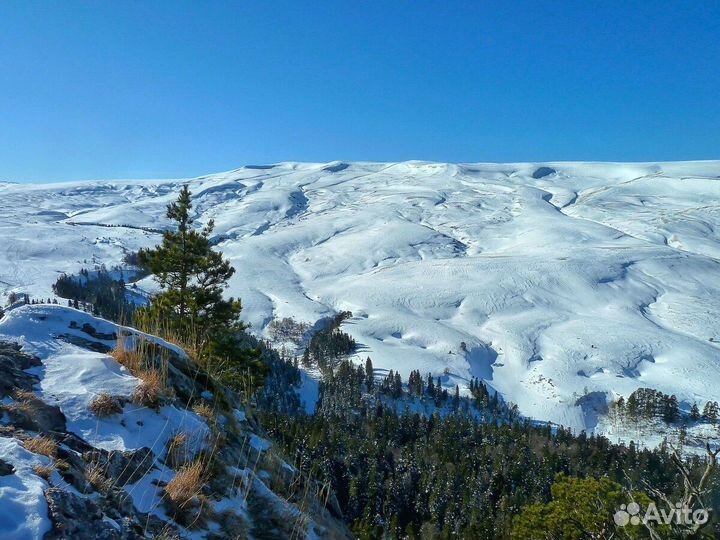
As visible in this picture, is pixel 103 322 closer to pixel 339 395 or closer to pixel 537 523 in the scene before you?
pixel 537 523

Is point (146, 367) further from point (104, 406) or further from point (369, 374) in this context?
point (369, 374)

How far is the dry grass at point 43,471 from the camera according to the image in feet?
10.3

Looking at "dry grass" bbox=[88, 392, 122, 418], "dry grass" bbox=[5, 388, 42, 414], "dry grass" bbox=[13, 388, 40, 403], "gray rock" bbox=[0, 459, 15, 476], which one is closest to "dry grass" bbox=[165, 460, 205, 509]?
"dry grass" bbox=[88, 392, 122, 418]

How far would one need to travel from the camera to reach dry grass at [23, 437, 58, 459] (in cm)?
342

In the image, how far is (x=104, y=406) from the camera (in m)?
4.41

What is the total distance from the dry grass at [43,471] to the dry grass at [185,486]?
0.97 metres

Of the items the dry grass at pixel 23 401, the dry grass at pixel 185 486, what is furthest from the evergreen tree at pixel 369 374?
the dry grass at pixel 23 401

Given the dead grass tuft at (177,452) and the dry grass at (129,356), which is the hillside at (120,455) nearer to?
the dead grass tuft at (177,452)

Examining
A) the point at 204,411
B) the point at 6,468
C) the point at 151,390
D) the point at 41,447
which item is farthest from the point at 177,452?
the point at 6,468

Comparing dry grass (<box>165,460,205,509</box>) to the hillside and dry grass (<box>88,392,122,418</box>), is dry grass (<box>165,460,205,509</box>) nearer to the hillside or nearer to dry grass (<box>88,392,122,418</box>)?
the hillside

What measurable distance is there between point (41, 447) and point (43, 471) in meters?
0.37

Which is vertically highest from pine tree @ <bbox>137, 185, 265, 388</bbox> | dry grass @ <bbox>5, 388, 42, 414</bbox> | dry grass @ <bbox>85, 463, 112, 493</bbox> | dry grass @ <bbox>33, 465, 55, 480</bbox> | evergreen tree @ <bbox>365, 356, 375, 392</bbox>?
dry grass @ <bbox>5, 388, 42, 414</bbox>

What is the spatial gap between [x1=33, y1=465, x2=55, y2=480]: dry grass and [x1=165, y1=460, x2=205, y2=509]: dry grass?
0.97 meters

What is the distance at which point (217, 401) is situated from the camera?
5.95 m
